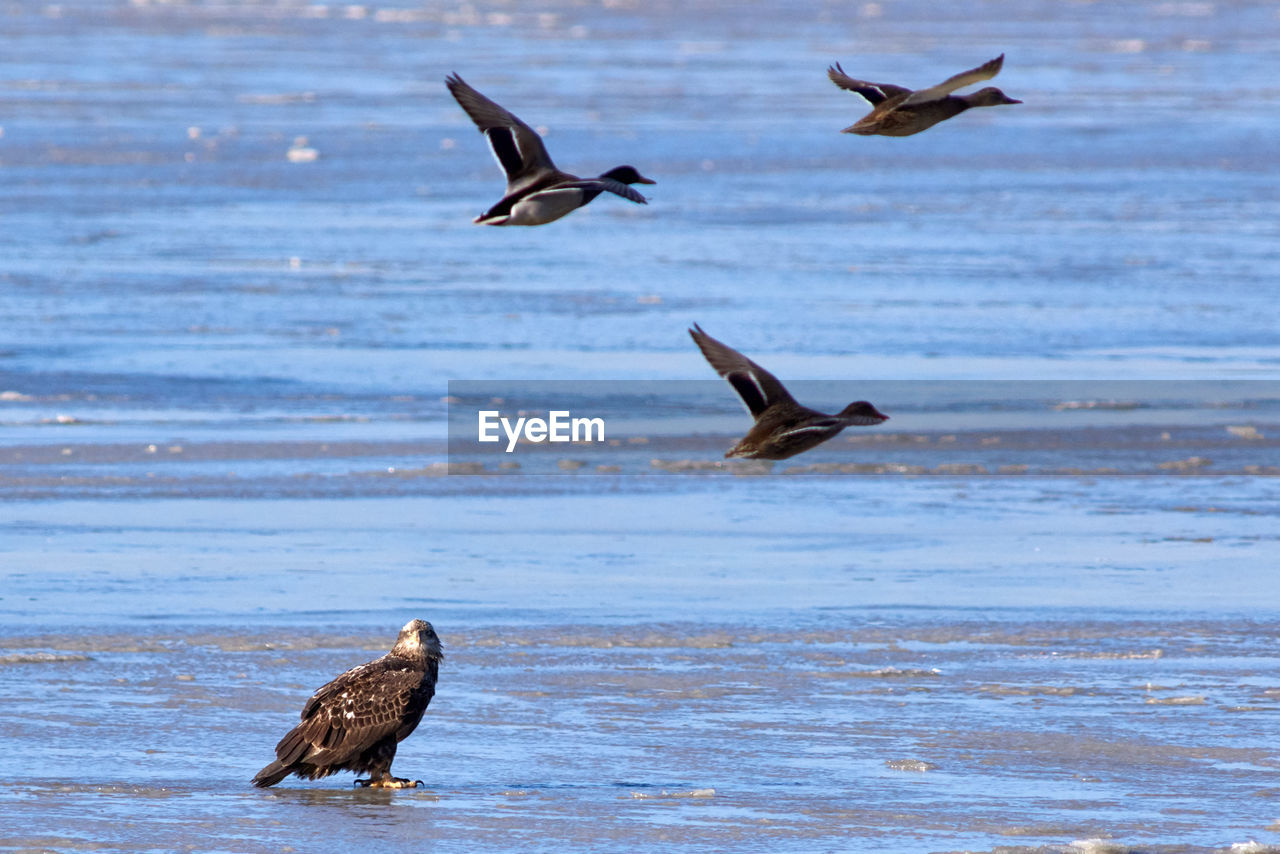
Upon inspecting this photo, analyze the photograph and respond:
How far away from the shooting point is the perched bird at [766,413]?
568 cm

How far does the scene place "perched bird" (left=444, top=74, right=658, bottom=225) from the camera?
5918 millimetres

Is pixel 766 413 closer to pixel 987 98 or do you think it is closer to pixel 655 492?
pixel 987 98

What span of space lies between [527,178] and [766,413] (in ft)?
3.43

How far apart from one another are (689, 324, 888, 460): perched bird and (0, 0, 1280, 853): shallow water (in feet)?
3.18

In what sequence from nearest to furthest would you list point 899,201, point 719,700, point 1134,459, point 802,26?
point 719,700 < point 1134,459 < point 899,201 < point 802,26

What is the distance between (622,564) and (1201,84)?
70.7 ft

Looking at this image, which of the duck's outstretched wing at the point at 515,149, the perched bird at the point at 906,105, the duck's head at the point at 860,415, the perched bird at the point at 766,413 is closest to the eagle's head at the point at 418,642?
the perched bird at the point at 766,413

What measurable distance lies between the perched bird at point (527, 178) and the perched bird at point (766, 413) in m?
0.48

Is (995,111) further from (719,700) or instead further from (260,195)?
(719,700)

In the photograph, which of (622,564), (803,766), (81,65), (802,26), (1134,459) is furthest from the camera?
(802,26)

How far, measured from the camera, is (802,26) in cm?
3941

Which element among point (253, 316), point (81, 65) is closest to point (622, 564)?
point (253, 316)

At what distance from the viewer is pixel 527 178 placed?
6.21 metres

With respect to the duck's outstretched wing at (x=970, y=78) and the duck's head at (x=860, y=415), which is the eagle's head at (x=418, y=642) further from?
the duck's outstretched wing at (x=970, y=78)
